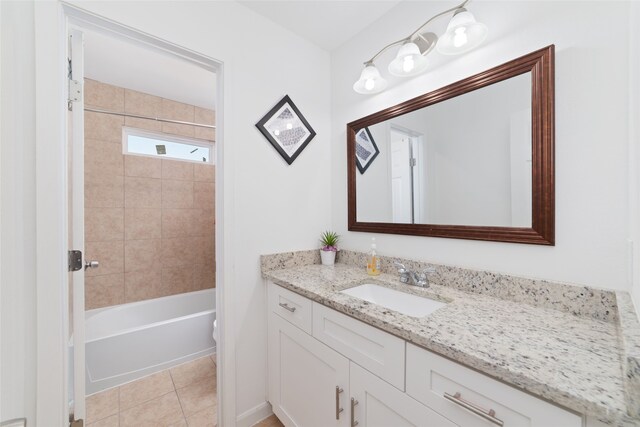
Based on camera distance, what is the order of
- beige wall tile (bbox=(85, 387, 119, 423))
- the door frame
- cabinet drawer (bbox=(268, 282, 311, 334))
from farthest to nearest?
beige wall tile (bbox=(85, 387, 119, 423)), cabinet drawer (bbox=(268, 282, 311, 334)), the door frame

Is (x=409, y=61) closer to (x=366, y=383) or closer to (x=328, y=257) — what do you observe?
(x=328, y=257)

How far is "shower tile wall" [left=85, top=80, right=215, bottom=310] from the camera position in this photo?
234 centimetres

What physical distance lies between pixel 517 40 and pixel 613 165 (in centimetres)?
61

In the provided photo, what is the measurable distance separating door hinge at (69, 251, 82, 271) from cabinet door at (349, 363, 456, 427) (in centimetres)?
120

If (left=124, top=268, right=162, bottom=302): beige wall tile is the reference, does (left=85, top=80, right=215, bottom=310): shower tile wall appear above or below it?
above

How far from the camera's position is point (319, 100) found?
5.94ft

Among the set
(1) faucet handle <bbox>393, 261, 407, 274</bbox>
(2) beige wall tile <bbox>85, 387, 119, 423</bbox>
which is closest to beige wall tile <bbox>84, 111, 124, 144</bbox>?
(2) beige wall tile <bbox>85, 387, 119, 423</bbox>

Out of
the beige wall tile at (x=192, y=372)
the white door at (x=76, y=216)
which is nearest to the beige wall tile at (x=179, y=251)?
the beige wall tile at (x=192, y=372)

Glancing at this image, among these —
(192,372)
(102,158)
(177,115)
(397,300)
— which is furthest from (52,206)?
(177,115)

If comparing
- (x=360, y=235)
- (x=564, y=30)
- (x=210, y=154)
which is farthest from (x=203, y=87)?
(x=564, y=30)

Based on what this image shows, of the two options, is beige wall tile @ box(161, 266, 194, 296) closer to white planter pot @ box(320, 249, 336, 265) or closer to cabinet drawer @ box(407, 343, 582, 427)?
white planter pot @ box(320, 249, 336, 265)

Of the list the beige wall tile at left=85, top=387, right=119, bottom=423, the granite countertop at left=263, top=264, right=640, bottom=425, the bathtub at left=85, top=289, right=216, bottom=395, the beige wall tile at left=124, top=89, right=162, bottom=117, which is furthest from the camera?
the beige wall tile at left=124, top=89, right=162, bottom=117

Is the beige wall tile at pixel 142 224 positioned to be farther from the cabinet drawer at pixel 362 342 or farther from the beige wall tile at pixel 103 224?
the cabinet drawer at pixel 362 342

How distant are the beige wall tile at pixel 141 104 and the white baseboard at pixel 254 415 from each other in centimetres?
285
